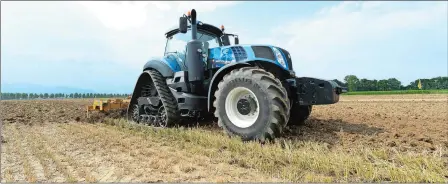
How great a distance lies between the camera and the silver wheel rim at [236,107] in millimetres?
5426

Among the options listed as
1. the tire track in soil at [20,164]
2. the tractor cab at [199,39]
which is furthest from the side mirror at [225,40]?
the tire track in soil at [20,164]

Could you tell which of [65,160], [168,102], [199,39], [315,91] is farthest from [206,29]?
[65,160]

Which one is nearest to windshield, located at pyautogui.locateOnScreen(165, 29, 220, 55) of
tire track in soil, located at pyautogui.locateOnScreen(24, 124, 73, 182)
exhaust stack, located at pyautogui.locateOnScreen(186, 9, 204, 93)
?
exhaust stack, located at pyautogui.locateOnScreen(186, 9, 204, 93)

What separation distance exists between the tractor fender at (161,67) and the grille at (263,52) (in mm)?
2385

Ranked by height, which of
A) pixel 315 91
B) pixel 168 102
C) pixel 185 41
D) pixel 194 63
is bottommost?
pixel 168 102

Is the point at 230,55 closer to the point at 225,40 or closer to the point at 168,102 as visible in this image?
the point at 225,40

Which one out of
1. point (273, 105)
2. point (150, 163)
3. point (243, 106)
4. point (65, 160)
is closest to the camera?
point (150, 163)

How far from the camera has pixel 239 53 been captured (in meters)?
6.12

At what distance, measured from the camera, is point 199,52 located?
6672 mm

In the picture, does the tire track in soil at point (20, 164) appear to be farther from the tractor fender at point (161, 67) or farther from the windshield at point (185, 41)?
the windshield at point (185, 41)

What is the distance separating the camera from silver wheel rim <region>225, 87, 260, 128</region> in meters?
5.43

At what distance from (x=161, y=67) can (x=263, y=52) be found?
2.87 metres

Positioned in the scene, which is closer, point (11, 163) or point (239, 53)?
point (11, 163)

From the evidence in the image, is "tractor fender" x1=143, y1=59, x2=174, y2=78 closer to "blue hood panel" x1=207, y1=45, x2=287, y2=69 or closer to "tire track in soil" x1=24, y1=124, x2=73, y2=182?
"blue hood panel" x1=207, y1=45, x2=287, y2=69
